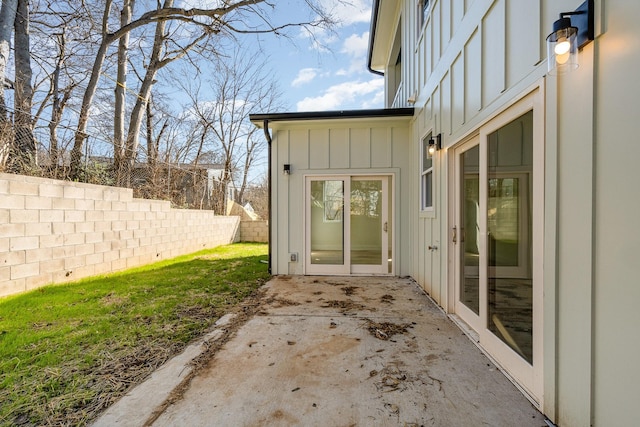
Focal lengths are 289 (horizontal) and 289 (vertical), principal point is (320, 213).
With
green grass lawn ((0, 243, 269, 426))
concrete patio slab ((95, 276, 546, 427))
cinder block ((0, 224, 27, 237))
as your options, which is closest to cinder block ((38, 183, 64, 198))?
cinder block ((0, 224, 27, 237))

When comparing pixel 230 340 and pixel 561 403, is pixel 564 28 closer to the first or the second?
pixel 561 403

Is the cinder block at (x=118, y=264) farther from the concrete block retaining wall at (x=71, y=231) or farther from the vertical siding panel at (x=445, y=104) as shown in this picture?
the vertical siding panel at (x=445, y=104)

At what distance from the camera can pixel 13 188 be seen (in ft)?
13.2

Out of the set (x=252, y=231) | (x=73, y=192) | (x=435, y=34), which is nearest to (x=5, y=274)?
(x=73, y=192)

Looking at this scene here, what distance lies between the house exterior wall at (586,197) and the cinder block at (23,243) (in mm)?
6091

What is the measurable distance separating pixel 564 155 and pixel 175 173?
31.3ft

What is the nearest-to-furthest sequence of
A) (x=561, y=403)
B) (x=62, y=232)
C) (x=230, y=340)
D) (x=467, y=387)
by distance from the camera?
1. (x=561, y=403)
2. (x=467, y=387)
3. (x=230, y=340)
4. (x=62, y=232)

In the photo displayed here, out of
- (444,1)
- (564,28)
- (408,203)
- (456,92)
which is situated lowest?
(408,203)

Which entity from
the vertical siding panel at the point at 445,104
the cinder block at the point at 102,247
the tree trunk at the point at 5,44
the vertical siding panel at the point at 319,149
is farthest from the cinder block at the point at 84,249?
the vertical siding panel at the point at 445,104

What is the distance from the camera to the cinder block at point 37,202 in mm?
4207

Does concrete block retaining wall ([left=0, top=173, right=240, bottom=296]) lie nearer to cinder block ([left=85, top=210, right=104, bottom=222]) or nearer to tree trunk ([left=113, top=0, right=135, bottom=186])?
cinder block ([left=85, top=210, right=104, bottom=222])

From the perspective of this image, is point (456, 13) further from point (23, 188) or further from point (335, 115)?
point (23, 188)

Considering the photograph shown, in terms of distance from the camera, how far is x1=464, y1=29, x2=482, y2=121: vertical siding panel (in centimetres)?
281

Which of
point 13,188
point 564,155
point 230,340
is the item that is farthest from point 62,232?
point 564,155
